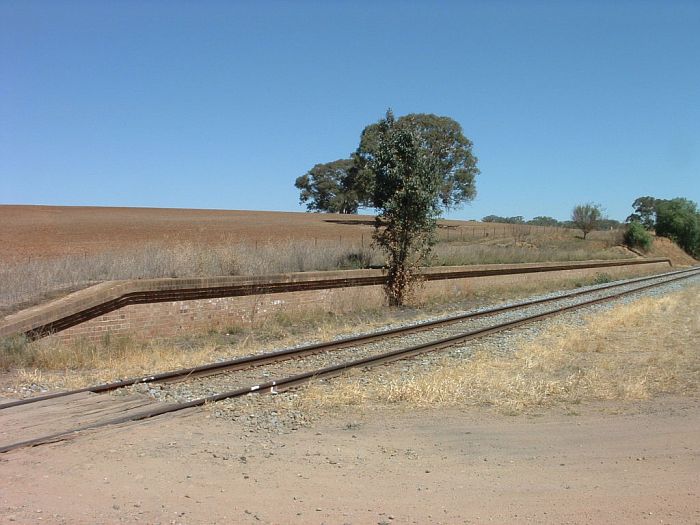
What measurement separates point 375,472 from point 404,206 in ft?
54.3

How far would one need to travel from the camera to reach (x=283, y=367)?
35.8 ft

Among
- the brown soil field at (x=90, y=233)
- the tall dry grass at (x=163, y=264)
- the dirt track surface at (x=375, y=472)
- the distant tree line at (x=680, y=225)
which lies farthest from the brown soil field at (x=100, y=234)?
the distant tree line at (x=680, y=225)

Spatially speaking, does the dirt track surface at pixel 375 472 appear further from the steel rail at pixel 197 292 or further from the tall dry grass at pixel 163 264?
the tall dry grass at pixel 163 264

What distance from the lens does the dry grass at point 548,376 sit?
8.17 meters

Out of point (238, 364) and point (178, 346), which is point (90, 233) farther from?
point (238, 364)

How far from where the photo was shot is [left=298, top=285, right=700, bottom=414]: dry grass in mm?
8172

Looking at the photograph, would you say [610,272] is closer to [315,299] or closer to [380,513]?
[315,299]

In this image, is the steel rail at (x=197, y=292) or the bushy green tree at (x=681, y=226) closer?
the steel rail at (x=197, y=292)

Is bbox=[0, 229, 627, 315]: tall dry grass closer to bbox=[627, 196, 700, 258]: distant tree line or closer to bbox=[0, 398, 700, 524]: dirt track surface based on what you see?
bbox=[0, 398, 700, 524]: dirt track surface

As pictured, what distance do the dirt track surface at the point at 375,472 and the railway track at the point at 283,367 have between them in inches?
18.8

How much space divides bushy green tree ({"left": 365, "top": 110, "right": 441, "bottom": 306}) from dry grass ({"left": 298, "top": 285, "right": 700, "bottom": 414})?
7279mm

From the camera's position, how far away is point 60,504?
4613mm

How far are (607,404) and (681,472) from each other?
2.56 m

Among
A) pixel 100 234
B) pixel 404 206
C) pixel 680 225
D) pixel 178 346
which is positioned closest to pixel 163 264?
pixel 178 346
